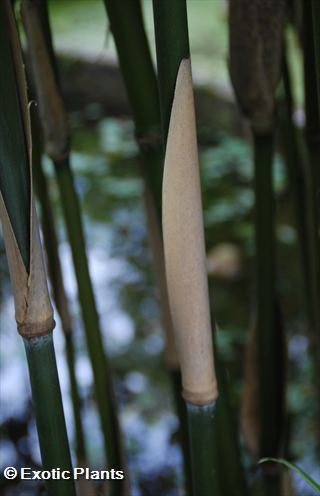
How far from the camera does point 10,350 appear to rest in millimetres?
1518

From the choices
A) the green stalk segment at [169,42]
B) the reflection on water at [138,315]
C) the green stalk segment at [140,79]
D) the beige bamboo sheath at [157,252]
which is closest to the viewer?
the green stalk segment at [169,42]

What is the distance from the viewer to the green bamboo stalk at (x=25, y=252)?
43 cm

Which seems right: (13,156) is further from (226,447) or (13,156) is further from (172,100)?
(226,447)

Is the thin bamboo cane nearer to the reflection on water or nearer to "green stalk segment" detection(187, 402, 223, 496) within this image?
"green stalk segment" detection(187, 402, 223, 496)

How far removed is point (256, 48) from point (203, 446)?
34cm

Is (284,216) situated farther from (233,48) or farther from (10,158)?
(10,158)

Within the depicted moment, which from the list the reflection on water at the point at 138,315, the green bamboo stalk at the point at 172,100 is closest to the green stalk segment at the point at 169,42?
the green bamboo stalk at the point at 172,100

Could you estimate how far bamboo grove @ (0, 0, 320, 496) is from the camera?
445mm

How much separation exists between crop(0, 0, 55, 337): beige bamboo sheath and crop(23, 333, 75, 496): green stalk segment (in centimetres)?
1

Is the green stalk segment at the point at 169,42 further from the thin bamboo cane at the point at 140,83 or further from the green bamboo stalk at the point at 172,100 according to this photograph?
the thin bamboo cane at the point at 140,83

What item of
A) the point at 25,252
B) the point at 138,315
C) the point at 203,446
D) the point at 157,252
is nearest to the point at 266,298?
the point at 157,252

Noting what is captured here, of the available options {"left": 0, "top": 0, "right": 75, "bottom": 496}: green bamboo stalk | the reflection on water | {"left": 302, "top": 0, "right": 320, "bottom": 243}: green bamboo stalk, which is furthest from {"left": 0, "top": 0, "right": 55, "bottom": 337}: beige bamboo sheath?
the reflection on water

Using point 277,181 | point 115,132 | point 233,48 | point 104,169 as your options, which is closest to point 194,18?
point 115,132

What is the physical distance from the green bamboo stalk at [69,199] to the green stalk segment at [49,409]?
0.19 m
